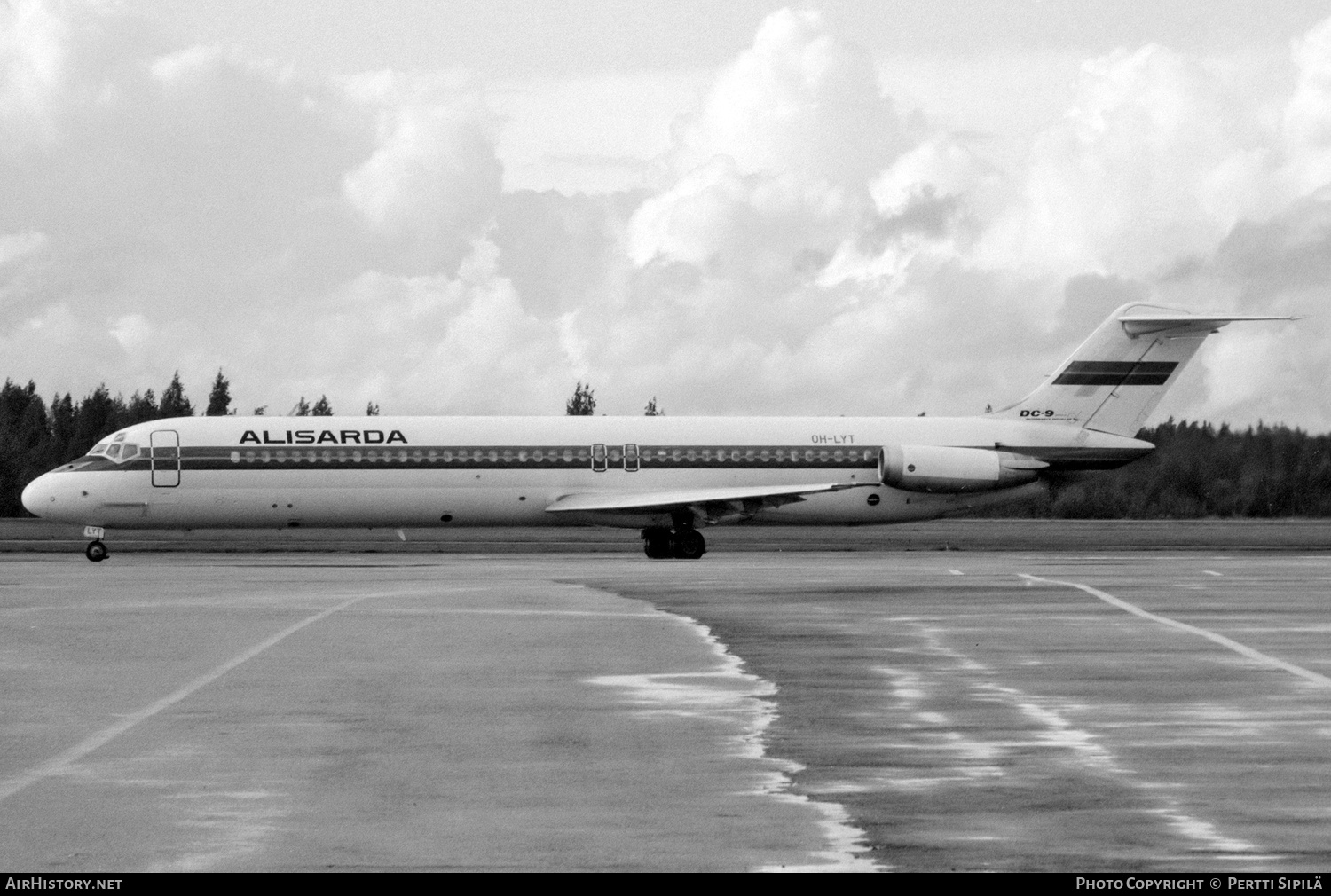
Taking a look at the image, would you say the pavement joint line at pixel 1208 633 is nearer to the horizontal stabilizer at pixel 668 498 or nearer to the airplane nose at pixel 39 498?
the horizontal stabilizer at pixel 668 498

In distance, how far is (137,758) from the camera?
1133 cm

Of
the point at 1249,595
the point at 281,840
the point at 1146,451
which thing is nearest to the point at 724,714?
the point at 281,840

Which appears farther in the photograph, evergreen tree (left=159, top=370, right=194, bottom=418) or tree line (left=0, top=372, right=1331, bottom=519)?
evergreen tree (left=159, top=370, right=194, bottom=418)

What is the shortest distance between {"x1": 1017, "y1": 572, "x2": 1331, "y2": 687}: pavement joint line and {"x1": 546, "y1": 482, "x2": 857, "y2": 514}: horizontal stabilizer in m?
12.8

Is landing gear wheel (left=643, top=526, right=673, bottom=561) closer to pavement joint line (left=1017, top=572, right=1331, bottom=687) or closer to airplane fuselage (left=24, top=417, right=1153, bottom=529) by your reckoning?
airplane fuselage (left=24, top=417, right=1153, bottom=529)

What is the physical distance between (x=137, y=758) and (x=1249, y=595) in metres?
21.1

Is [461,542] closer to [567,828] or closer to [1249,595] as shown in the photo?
[1249,595]

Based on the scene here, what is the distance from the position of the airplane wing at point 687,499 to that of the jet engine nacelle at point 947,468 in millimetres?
1625

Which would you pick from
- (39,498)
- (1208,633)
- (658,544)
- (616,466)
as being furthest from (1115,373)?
(39,498)

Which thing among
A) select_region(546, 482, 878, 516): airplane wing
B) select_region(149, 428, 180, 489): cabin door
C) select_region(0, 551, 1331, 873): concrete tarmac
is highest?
select_region(149, 428, 180, 489): cabin door

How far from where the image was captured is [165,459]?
4372cm

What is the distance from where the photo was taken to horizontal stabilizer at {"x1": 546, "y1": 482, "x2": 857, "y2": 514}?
43500mm

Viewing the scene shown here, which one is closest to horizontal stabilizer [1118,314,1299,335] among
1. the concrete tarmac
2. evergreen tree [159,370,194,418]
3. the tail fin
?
the tail fin

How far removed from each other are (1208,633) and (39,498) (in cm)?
3198
